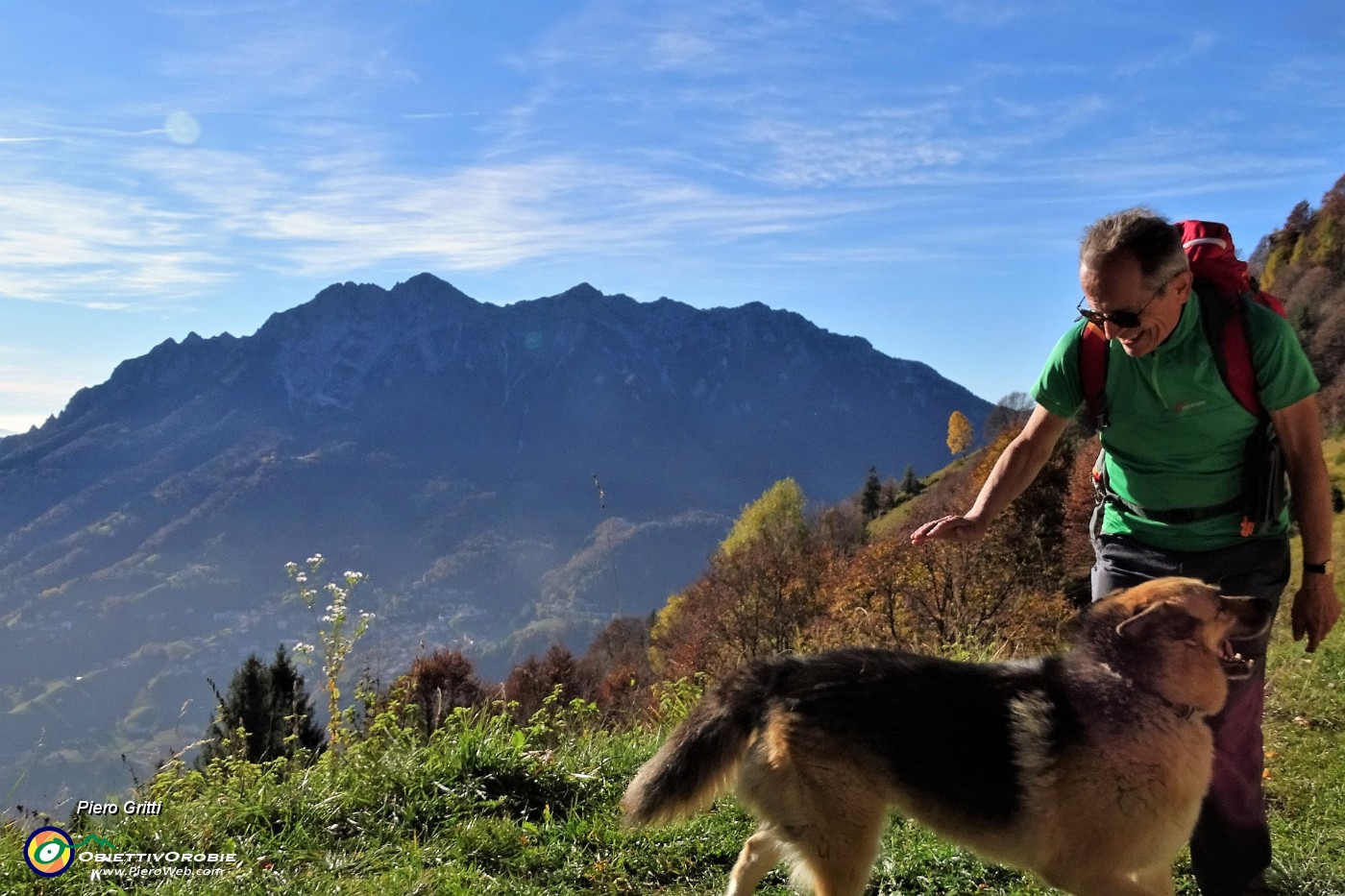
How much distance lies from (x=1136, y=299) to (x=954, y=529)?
1.24 m

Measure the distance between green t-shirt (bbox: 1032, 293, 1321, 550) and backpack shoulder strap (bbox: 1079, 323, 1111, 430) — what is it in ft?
0.08

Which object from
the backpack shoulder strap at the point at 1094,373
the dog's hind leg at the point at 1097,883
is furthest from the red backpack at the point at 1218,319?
the dog's hind leg at the point at 1097,883

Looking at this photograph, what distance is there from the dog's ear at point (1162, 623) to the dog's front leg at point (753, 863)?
1615 mm

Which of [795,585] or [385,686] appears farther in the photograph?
[795,585]

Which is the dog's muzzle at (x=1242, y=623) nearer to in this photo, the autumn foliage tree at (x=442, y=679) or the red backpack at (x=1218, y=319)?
the red backpack at (x=1218, y=319)

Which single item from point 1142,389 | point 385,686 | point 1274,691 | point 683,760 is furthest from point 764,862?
point 1274,691

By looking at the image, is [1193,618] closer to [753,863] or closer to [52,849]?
[753,863]

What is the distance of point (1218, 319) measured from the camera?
331 centimetres

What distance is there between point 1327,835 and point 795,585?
4428 cm

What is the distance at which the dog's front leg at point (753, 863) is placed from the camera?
366cm

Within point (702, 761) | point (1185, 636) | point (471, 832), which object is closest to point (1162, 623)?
point (1185, 636)

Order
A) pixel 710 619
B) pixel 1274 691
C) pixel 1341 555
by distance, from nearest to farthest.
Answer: pixel 1274 691 → pixel 1341 555 → pixel 710 619

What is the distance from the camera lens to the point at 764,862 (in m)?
3.70

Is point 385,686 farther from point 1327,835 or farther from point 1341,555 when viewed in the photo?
point 1341,555
